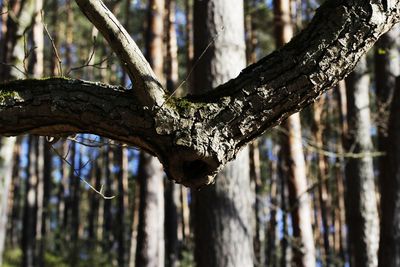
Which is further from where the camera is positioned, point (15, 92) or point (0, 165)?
point (0, 165)

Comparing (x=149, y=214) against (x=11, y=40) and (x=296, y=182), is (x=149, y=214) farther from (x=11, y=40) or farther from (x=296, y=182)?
(x=11, y=40)

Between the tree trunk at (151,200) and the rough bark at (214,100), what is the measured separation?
22.9 ft

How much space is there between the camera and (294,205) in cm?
820

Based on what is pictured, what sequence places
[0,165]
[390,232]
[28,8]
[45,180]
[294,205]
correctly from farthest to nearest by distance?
[45,180], [294,205], [28,8], [0,165], [390,232]

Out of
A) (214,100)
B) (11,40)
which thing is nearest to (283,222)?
(11,40)

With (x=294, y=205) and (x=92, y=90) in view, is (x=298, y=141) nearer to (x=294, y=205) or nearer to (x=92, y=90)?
(x=294, y=205)

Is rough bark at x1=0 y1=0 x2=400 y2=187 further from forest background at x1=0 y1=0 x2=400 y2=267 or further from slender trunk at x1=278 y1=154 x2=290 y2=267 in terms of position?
slender trunk at x1=278 y1=154 x2=290 y2=267

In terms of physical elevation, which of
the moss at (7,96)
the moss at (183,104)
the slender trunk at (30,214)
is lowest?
the moss at (183,104)

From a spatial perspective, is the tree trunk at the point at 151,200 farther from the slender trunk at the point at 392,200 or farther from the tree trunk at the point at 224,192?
the slender trunk at the point at 392,200

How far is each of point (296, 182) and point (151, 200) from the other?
2.44m

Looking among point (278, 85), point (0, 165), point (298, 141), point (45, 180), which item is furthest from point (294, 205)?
point (45, 180)

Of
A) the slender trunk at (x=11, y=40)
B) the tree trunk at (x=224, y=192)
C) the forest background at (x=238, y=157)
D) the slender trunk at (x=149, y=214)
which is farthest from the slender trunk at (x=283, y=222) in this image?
the slender trunk at (x=11, y=40)

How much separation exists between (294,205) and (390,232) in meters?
2.37

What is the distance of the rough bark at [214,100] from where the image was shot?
2178 millimetres
